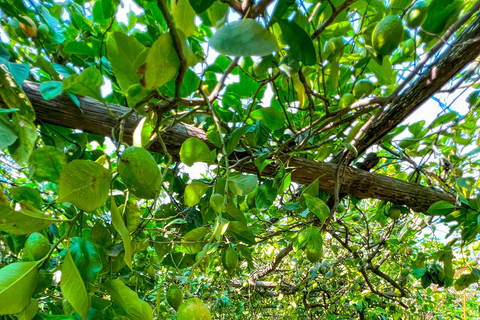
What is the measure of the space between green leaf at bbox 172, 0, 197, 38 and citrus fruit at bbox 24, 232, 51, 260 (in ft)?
0.85

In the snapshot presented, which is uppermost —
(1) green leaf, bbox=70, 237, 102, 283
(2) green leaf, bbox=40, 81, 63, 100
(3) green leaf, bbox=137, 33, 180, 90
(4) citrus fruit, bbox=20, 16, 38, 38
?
(4) citrus fruit, bbox=20, 16, 38, 38

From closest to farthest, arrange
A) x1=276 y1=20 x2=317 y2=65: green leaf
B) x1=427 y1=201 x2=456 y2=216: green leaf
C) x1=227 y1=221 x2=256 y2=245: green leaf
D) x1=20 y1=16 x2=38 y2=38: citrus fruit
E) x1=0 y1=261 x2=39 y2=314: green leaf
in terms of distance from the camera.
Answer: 1. x1=0 y1=261 x2=39 y2=314: green leaf
2. x1=276 y1=20 x2=317 y2=65: green leaf
3. x1=227 y1=221 x2=256 y2=245: green leaf
4. x1=20 y1=16 x2=38 y2=38: citrus fruit
5. x1=427 y1=201 x2=456 y2=216: green leaf

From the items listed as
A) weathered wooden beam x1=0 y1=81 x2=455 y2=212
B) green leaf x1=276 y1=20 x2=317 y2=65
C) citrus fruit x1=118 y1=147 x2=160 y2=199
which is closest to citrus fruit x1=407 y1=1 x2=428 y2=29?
green leaf x1=276 y1=20 x2=317 y2=65

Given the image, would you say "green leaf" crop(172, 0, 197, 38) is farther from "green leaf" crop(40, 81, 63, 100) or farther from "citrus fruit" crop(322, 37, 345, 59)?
"citrus fruit" crop(322, 37, 345, 59)

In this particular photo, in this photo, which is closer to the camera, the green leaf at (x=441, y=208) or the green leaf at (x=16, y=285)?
the green leaf at (x=16, y=285)

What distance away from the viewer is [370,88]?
523mm

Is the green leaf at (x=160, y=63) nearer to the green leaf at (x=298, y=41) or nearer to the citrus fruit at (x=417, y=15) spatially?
the green leaf at (x=298, y=41)

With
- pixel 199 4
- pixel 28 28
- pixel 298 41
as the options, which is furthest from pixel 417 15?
pixel 28 28

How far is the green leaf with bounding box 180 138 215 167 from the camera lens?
36 cm

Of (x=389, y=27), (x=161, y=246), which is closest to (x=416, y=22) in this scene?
(x=389, y=27)

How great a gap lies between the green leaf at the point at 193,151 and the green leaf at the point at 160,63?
0.13 metres

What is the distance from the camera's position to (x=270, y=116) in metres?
0.56

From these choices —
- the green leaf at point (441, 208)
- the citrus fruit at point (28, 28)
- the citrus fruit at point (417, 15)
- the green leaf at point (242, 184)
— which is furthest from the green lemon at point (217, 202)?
the green leaf at point (441, 208)

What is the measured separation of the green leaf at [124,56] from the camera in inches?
10.9
